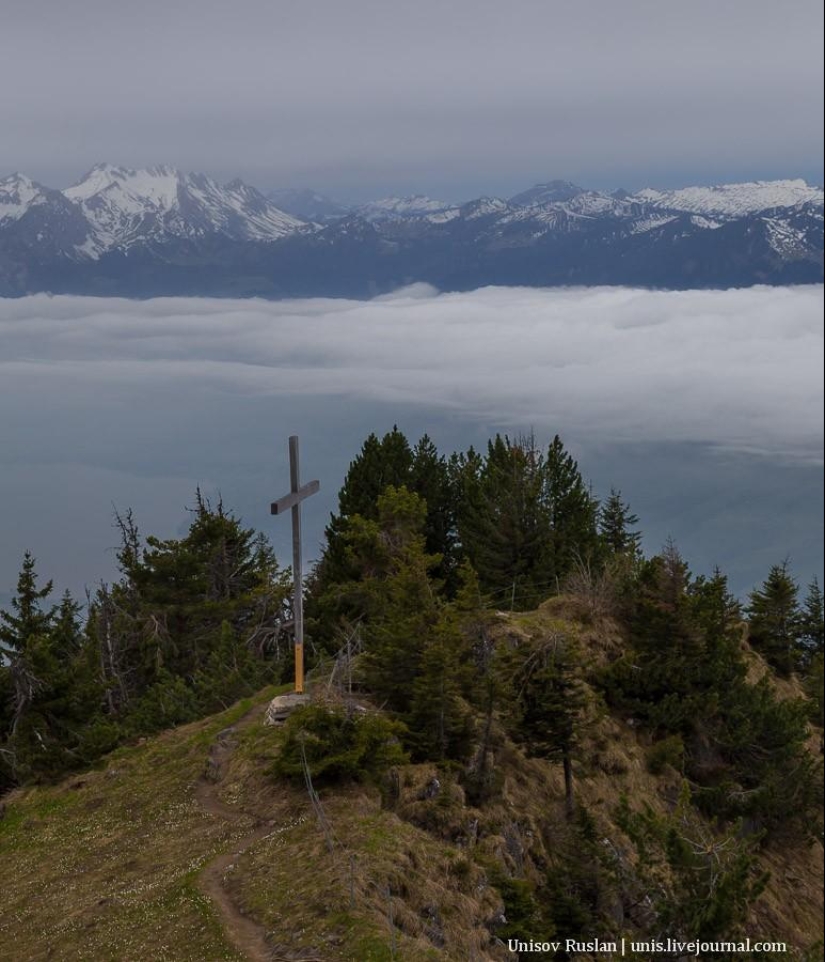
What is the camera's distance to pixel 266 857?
15.0 meters

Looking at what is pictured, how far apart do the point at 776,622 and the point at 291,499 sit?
101 feet

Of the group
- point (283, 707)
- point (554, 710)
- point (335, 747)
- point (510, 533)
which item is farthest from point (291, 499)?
point (510, 533)

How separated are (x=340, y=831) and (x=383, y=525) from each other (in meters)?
20.1

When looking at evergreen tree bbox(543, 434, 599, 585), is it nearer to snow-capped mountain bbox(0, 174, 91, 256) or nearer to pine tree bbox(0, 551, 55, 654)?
pine tree bbox(0, 551, 55, 654)

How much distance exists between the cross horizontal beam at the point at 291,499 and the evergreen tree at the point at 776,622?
90.9 ft

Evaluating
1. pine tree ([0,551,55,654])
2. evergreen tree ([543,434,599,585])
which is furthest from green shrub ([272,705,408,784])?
evergreen tree ([543,434,599,585])

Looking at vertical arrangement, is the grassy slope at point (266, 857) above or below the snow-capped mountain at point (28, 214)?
below

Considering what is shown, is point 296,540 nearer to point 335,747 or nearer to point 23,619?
point 335,747

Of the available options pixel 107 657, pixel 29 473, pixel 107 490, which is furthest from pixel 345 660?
pixel 107 490

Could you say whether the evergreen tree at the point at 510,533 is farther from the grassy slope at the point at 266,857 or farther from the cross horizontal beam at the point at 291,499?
the cross horizontal beam at the point at 291,499

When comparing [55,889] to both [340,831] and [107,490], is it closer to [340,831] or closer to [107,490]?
[340,831]

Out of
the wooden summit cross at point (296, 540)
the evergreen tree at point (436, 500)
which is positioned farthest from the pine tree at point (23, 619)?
the evergreen tree at point (436, 500)

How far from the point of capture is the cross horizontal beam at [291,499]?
19.2m

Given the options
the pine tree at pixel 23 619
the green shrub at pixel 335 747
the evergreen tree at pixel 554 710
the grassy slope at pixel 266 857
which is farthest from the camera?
the pine tree at pixel 23 619
